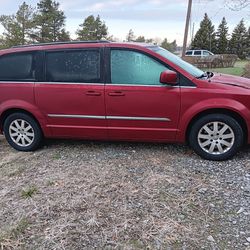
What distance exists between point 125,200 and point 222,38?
161ft

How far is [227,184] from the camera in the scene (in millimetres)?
3756

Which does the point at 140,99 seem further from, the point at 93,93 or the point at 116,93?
the point at 93,93

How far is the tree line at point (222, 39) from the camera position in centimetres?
4775

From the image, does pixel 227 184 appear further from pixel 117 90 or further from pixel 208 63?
pixel 208 63

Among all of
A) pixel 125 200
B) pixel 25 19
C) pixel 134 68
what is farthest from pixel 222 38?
pixel 125 200

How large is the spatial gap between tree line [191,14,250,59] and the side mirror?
46.4 metres

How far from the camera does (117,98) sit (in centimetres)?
464

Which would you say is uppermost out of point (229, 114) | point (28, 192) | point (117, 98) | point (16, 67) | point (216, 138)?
point (16, 67)

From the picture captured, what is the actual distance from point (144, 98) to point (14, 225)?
7.80 feet

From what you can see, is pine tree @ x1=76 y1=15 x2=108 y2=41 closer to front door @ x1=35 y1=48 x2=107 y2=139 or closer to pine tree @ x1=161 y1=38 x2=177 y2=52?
pine tree @ x1=161 y1=38 x2=177 y2=52

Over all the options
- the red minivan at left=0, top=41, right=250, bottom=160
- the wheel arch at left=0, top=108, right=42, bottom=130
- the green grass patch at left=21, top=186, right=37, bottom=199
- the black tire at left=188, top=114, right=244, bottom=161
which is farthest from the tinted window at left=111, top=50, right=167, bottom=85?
the green grass patch at left=21, top=186, right=37, bottom=199

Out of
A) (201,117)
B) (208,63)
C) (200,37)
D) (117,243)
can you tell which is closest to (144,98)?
(201,117)

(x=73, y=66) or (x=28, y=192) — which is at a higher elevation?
(x=73, y=66)

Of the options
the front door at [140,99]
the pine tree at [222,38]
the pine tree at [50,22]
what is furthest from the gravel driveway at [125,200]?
the pine tree at [222,38]
